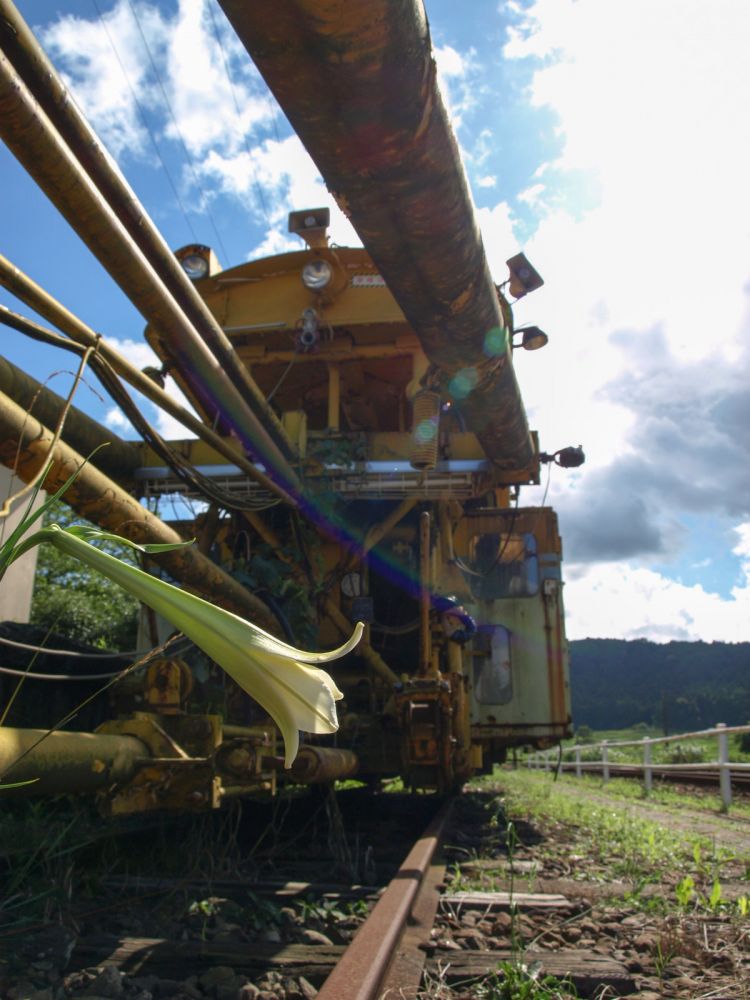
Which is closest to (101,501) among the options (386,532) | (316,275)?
(386,532)

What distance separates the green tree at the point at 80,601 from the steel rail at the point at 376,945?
354 inches

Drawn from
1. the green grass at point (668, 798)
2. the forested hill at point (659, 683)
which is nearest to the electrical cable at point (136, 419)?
the green grass at point (668, 798)

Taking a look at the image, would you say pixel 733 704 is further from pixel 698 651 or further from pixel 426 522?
pixel 426 522

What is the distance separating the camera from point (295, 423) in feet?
18.8

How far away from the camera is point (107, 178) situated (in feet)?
10.5

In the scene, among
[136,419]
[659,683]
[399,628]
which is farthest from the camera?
[659,683]

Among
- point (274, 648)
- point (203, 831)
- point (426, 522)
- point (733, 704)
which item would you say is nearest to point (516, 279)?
point (426, 522)

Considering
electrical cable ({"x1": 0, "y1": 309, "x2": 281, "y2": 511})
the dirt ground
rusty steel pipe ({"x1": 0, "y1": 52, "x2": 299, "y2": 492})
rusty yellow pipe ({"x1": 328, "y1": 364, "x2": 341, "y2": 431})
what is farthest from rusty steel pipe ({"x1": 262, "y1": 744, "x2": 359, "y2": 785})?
rusty yellow pipe ({"x1": 328, "y1": 364, "x2": 341, "y2": 431})

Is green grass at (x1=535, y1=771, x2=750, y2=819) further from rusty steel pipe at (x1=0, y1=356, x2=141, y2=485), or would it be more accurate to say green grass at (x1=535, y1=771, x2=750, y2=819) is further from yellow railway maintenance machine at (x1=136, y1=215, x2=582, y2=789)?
rusty steel pipe at (x1=0, y1=356, x2=141, y2=485)

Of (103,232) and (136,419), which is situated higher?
(103,232)

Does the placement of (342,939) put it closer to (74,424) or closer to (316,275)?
(74,424)

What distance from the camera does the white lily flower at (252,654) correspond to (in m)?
0.67

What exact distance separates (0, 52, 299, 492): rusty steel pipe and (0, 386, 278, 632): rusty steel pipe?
2.69ft

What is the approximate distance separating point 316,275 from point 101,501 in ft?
12.4
